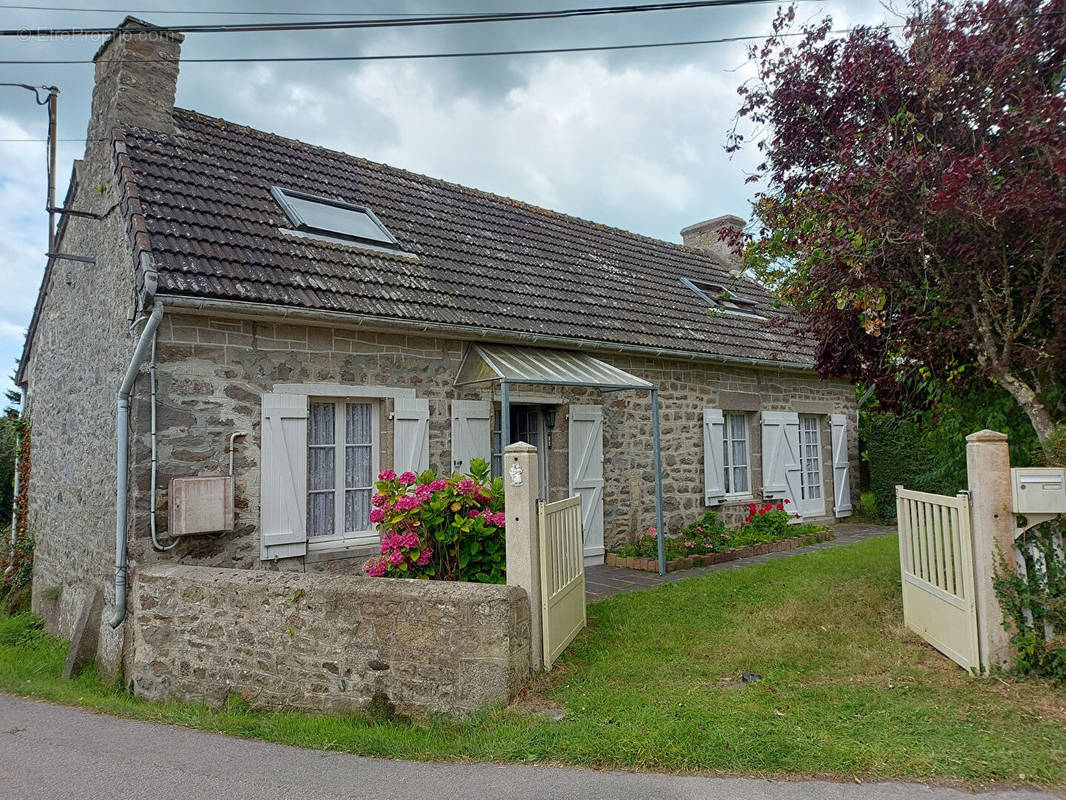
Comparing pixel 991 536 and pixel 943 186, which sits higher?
pixel 943 186

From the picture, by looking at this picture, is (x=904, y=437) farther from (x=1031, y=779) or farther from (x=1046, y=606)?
(x=1031, y=779)

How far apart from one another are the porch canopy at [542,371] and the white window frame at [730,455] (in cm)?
304

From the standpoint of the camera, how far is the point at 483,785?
367 centimetres

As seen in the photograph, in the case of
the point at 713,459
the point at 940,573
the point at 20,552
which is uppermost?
the point at 713,459

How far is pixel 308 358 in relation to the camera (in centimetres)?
721

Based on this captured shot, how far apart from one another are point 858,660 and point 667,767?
7.23 feet

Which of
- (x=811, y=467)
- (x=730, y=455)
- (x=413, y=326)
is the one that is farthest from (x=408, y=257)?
(x=811, y=467)

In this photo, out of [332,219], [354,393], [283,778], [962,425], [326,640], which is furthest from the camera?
[332,219]

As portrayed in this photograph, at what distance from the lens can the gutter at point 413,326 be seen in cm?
640

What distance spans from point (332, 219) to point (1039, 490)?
735cm

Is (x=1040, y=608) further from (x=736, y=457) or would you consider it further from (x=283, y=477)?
(x=736, y=457)

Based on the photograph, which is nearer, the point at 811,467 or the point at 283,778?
the point at 283,778

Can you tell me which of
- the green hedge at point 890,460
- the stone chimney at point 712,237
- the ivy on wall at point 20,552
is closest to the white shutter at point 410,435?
the ivy on wall at point 20,552

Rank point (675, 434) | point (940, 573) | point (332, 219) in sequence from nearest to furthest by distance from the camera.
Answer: point (940, 573)
point (332, 219)
point (675, 434)
